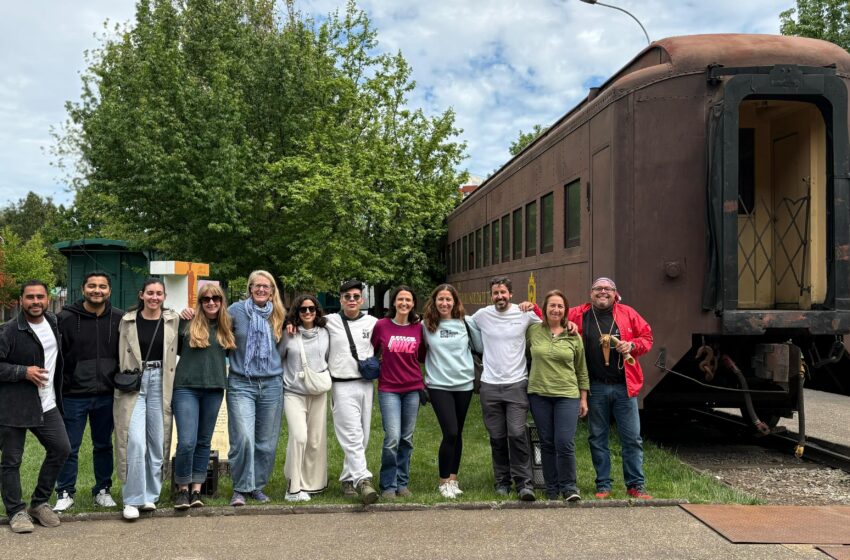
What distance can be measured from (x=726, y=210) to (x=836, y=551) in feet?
9.88

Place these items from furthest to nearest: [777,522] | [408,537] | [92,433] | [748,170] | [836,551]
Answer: [748,170], [92,433], [777,522], [408,537], [836,551]

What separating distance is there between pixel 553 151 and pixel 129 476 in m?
5.83

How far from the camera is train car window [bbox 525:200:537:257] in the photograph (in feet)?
32.0

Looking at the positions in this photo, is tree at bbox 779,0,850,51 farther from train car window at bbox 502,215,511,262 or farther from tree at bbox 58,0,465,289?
train car window at bbox 502,215,511,262

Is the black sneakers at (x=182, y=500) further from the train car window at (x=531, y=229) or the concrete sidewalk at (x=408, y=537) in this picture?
the train car window at (x=531, y=229)

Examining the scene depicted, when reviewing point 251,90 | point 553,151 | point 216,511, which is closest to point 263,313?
point 216,511

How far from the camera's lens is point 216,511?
5.32 meters

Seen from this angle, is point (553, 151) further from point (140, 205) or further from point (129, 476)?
point (140, 205)

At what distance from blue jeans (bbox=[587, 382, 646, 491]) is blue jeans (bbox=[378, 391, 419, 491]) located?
1.33 m

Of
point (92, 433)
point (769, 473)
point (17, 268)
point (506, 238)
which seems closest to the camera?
point (92, 433)

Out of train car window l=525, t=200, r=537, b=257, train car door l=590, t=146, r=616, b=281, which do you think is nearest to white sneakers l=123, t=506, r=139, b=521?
train car door l=590, t=146, r=616, b=281

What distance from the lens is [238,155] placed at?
1491 cm

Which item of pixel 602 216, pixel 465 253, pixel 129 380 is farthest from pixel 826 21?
pixel 129 380

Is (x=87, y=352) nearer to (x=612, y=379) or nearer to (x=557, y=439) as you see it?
(x=557, y=439)
